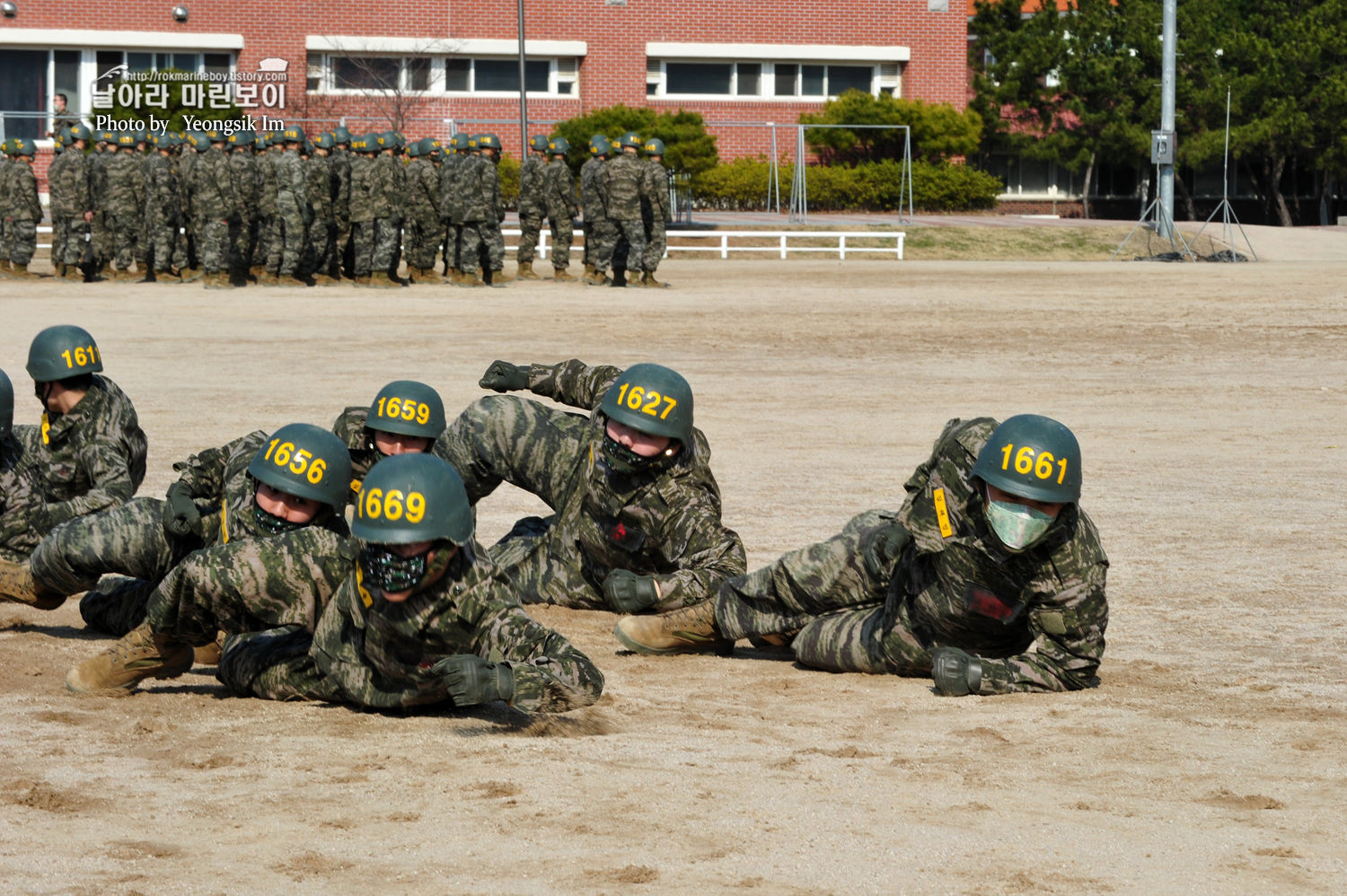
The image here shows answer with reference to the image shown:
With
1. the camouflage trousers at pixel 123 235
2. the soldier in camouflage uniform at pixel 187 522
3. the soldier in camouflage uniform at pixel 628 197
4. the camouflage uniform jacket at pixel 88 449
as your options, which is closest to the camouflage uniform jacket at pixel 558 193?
the soldier in camouflage uniform at pixel 628 197

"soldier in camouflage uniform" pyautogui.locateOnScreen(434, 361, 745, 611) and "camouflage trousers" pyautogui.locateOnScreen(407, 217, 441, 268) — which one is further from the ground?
"camouflage trousers" pyautogui.locateOnScreen(407, 217, 441, 268)

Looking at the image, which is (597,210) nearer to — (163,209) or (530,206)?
(530,206)

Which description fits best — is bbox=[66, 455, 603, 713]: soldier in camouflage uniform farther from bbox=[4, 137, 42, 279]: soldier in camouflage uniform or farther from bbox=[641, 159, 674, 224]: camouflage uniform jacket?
bbox=[4, 137, 42, 279]: soldier in camouflage uniform

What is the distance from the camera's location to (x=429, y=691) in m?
6.45

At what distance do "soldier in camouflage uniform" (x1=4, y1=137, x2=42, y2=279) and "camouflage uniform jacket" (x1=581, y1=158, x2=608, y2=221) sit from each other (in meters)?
9.22

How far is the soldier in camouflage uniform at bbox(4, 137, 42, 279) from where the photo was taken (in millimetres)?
28531

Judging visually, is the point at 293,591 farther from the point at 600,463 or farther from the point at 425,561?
the point at 600,463

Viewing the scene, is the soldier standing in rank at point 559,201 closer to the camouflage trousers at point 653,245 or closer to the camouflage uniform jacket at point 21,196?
the camouflage trousers at point 653,245

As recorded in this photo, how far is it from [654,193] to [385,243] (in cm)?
443

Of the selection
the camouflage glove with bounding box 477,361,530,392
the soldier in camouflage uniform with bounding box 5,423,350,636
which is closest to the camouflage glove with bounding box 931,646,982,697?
the soldier in camouflage uniform with bounding box 5,423,350,636

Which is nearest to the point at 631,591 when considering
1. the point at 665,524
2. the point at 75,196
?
the point at 665,524

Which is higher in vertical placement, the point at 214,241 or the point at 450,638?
the point at 214,241

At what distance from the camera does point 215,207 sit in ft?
88.3

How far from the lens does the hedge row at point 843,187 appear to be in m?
44.6
